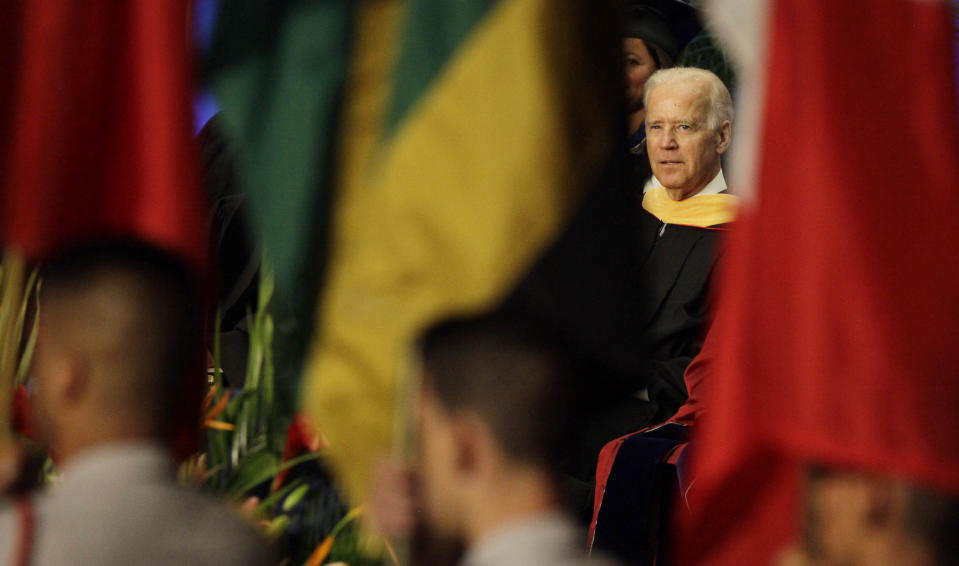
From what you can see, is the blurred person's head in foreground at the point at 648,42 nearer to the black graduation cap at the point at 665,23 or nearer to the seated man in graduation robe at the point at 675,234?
the black graduation cap at the point at 665,23

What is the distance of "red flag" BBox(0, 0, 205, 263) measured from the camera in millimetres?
1841

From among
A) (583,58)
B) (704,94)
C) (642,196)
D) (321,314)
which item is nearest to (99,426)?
(321,314)

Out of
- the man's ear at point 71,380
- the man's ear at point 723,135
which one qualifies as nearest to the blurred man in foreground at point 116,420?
the man's ear at point 71,380

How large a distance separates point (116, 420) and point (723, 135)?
8.88ft

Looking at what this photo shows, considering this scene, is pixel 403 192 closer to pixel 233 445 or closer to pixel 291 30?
pixel 291 30

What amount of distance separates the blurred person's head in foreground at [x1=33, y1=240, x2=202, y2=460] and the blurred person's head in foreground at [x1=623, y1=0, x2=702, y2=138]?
2669mm

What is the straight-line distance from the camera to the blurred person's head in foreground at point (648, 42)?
4.17m

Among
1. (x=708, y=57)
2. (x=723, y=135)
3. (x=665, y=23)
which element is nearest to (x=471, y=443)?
(x=723, y=135)

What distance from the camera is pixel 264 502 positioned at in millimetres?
2545

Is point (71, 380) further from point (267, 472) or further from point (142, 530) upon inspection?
point (267, 472)

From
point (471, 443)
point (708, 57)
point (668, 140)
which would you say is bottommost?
point (471, 443)

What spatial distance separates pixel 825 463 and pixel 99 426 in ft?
2.54

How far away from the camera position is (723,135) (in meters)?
3.92

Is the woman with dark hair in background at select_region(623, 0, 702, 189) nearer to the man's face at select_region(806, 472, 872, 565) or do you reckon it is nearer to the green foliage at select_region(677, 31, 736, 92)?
the green foliage at select_region(677, 31, 736, 92)
